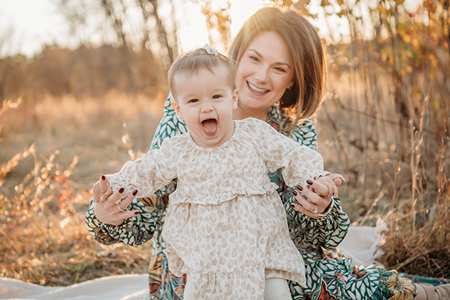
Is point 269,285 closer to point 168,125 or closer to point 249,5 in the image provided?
point 168,125

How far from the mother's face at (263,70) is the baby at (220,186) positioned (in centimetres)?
48

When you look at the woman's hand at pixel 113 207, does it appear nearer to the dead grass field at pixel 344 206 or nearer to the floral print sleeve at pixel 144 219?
the floral print sleeve at pixel 144 219

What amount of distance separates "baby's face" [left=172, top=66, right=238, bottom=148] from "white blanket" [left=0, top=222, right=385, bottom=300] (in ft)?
4.08

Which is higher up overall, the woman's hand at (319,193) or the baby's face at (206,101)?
the baby's face at (206,101)

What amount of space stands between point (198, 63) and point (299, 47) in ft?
2.53

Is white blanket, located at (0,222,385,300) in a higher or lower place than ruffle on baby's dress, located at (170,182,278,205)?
lower

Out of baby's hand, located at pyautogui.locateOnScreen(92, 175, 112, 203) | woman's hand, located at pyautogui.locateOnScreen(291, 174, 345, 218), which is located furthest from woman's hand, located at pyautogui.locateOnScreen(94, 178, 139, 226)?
woman's hand, located at pyautogui.locateOnScreen(291, 174, 345, 218)

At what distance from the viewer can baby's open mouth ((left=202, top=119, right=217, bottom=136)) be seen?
1.32 meters

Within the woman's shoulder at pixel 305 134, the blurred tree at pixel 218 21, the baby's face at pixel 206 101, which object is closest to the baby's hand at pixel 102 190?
the baby's face at pixel 206 101

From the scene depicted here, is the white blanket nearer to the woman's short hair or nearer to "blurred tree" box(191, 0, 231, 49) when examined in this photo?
the woman's short hair

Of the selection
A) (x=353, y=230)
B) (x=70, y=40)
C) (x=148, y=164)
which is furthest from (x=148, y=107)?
(x=70, y=40)

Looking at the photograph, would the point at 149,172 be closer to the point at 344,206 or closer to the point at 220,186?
the point at 220,186

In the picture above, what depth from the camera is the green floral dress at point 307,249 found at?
157cm

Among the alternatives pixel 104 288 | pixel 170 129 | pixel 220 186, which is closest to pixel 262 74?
pixel 170 129
